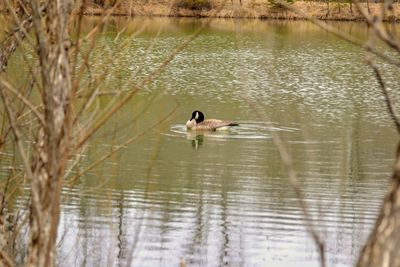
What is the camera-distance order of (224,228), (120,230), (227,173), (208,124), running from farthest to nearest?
(208,124)
(227,173)
(224,228)
(120,230)

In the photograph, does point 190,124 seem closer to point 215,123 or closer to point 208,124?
point 208,124

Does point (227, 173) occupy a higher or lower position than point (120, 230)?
lower

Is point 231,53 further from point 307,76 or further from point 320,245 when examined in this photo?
point 320,245

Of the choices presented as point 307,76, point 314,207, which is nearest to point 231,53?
point 307,76

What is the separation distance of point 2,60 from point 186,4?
1749 inches

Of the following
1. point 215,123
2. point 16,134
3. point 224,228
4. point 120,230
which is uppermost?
point 16,134

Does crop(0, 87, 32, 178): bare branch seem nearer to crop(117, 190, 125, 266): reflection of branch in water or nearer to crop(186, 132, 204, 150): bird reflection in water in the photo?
crop(117, 190, 125, 266): reflection of branch in water

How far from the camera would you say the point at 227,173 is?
13.0m

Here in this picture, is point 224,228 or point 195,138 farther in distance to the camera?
point 195,138

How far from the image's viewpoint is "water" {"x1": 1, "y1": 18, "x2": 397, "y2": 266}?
26.2 ft

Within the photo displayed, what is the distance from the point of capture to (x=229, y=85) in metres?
22.9

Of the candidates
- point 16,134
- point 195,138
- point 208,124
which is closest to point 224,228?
point 195,138

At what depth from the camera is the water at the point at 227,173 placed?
7.99 meters

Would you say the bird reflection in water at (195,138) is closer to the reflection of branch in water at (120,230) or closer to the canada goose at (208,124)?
the canada goose at (208,124)
